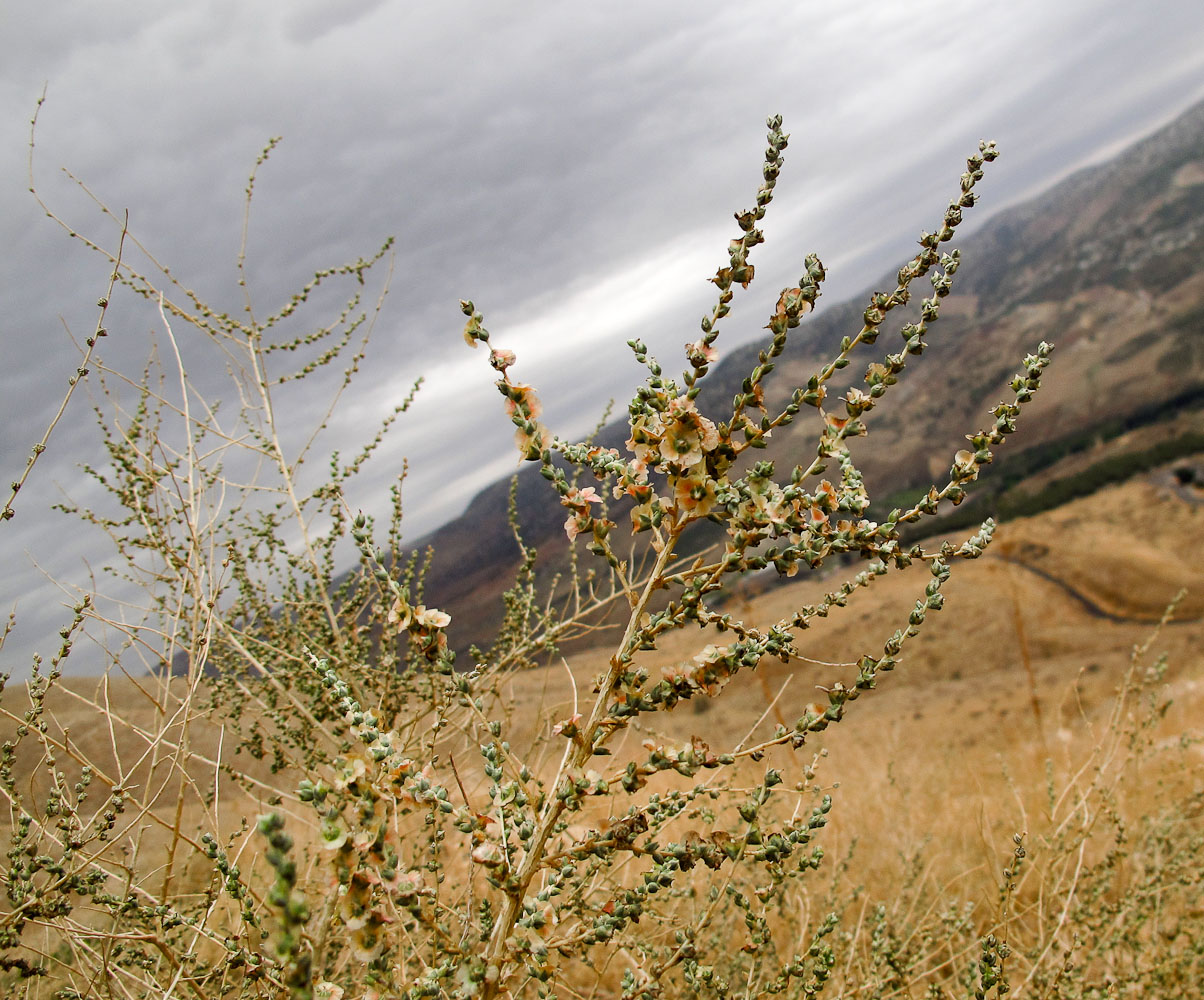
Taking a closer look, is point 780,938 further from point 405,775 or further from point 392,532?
point 405,775

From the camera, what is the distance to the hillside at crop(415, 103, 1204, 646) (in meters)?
74.1

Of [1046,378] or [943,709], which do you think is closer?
[943,709]

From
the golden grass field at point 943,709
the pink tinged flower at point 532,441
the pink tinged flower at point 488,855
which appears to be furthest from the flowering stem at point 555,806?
the pink tinged flower at point 532,441

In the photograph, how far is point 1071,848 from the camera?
2.59 meters

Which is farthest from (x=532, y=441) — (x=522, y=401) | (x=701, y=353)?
(x=701, y=353)

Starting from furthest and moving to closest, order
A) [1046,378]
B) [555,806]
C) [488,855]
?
[1046,378]
[555,806]
[488,855]

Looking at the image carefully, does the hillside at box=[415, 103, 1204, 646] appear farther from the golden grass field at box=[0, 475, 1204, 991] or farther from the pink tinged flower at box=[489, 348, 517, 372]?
the pink tinged flower at box=[489, 348, 517, 372]

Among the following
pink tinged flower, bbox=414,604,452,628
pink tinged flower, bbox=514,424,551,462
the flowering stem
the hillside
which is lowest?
the hillside

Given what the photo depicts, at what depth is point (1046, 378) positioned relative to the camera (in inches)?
3942

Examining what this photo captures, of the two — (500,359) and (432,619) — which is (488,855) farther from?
(500,359)

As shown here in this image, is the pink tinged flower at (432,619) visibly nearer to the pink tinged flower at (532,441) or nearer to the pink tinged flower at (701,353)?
the pink tinged flower at (532,441)

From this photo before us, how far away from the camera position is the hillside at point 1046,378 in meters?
74.1

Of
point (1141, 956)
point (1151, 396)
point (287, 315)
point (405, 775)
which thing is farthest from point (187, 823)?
point (1151, 396)

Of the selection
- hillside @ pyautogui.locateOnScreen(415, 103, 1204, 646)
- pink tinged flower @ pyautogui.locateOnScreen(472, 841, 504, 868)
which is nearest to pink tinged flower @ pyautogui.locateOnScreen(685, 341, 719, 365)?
pink tinged flower @ pyautogui.locateOnScreen(472, 841, 504, 868)
